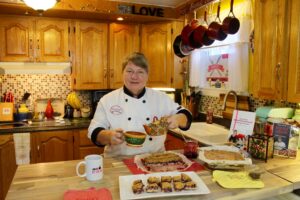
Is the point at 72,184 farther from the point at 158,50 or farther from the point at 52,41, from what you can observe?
the point at 158,50

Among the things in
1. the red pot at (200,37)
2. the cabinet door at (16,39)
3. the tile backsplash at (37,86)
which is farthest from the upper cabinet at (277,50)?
the cabinet door at (16,39)

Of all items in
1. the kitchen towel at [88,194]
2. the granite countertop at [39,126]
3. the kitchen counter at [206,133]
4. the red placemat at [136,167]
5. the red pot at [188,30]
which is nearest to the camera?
the kitchen towel at [88,194]

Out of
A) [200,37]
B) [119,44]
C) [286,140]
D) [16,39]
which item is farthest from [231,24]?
[16,39]

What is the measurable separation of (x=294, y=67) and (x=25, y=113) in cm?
272

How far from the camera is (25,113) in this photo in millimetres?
3014

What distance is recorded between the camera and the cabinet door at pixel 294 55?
175 cm

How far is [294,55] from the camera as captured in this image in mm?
1772

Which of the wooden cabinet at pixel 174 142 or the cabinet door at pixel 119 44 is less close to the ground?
the cabinet door at pixel 119 44

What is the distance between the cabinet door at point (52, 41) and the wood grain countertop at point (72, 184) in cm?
A: 188

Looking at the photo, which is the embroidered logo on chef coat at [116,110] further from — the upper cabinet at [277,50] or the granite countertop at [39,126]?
the granite countertop at [39,126]

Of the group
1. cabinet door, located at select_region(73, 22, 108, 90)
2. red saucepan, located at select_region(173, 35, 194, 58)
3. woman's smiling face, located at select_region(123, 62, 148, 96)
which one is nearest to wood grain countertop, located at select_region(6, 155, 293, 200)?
woman's smiling face, located at select_region(123, 62, 148, 96)

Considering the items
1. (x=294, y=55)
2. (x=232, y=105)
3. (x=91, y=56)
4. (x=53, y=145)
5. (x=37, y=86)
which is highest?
(x=91, y=56)

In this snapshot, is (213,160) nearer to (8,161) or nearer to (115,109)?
(115,109)

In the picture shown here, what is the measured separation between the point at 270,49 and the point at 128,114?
1.14 meters
